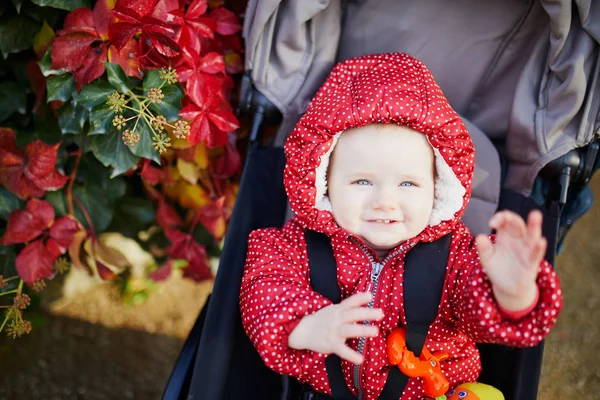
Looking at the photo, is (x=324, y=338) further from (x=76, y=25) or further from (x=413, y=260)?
(x=76, y=25)

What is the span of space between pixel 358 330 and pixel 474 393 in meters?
0.39

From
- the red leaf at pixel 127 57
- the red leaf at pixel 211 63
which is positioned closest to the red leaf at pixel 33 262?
the red leaf at pixel 127 57

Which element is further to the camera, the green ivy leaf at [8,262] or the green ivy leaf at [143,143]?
the green ivy leaf at [8,262]

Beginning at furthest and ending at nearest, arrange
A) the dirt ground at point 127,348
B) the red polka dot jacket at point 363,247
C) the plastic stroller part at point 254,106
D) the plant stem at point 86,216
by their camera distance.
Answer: the dirt ground at point 127,348, the plant stem at point 86,216, the plastic stroller part at point 254,106, the red polka dot jacket at point 363,247

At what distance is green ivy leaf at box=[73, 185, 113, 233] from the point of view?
1.88 meters

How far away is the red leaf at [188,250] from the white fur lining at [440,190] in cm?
75

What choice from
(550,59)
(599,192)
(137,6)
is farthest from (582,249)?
(137,6)

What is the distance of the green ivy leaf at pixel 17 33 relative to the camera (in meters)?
1.69

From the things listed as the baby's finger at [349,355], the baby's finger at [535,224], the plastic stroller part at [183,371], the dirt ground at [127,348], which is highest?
the baby's finger at [535,224]

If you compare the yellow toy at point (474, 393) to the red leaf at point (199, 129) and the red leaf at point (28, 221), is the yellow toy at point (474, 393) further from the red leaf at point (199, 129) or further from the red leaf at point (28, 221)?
the red leaf at point (28, 221)

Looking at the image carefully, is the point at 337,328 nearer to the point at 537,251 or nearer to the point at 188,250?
the point at 537,251

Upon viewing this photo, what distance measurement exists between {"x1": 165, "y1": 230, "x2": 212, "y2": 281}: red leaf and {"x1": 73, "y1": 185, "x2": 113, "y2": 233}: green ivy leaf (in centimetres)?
23

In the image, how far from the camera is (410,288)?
1.36 meters

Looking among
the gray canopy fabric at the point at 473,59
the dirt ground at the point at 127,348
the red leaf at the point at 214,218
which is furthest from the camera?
the dirt ground at the point at 127,348
